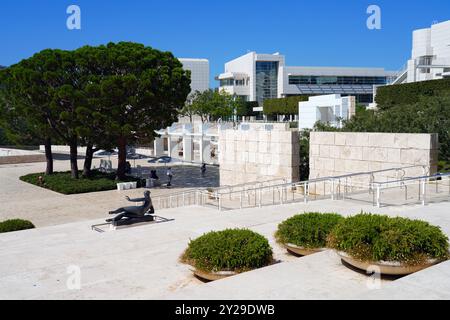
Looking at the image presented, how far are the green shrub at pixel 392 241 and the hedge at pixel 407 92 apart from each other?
92.9 ft

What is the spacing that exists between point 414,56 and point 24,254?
53.0 metres

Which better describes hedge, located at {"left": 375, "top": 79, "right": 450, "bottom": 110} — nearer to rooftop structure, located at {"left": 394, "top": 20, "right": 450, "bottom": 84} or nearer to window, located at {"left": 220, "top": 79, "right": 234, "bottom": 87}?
rooftop structure, located at {"left": 394, "top": 20, "right": 450, "bottom": 84}

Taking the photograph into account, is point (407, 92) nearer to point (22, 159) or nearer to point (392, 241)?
point (392, 241)

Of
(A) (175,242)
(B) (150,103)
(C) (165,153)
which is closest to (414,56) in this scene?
(C) (165,153)

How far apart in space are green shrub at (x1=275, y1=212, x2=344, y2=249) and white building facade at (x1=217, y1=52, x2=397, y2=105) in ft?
259

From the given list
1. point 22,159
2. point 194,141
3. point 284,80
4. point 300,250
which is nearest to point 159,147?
point 194,141

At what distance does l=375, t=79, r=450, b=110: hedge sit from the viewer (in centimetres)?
3291

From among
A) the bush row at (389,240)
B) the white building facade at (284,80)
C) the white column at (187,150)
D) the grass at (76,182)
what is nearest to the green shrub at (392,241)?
the bush row at (389,240)

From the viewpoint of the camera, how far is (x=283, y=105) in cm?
6706

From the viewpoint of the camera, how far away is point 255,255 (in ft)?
22.7

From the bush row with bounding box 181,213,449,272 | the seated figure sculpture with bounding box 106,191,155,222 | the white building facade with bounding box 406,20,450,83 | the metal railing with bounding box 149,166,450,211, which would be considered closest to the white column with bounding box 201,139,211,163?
the metal railing with bounding box 149,166,450,211

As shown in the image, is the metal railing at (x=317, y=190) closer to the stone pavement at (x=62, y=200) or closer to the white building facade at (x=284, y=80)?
the stone pavement at (x=62, y=200)
